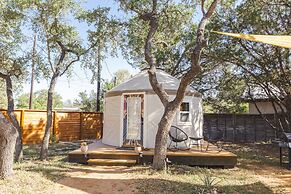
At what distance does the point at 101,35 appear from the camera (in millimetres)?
9477

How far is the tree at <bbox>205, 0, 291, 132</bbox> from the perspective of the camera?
1048 centimetres

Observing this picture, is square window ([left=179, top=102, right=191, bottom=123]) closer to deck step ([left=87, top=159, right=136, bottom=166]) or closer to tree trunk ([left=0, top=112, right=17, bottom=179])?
deck step ([left=87, top=159, right=136, bottom=166])

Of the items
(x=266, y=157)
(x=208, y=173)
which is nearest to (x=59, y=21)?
(x=208, y=173)

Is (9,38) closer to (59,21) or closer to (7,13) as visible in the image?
(7,13)

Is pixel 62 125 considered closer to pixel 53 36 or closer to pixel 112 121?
pixel 112 121

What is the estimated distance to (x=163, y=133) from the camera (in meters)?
6.94

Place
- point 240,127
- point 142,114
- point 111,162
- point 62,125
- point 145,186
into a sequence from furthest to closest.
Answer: point 240,127, point 62,125, point 142,114, point 111,162, point 145,186

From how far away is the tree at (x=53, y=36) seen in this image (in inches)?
340

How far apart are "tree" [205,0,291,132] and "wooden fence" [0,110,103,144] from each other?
26.1 ft

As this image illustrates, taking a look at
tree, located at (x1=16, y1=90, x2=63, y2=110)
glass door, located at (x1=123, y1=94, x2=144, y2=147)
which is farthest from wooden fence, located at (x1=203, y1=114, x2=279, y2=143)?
tree, located at (x1=16, y1=90, x2=63, y2=110)

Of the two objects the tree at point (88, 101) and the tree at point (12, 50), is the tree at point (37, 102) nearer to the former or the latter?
the tree at point (88, 101)

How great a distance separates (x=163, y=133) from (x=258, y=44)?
685cm

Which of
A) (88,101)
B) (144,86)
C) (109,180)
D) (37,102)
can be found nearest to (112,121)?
(144,86)

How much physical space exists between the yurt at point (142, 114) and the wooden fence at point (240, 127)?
5945mm
